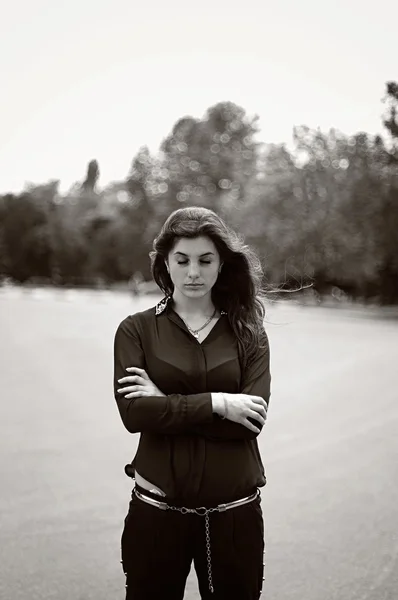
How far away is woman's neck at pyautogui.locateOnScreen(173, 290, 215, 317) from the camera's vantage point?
90.7 inches

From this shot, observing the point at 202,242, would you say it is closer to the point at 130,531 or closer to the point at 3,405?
the point at 130,531

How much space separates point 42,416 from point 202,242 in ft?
20.9

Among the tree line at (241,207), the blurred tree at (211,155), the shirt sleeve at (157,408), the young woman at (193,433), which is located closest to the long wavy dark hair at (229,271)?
the young woman at (193,433)

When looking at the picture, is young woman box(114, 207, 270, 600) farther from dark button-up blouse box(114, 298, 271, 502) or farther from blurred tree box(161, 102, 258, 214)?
blurred tree box(161, 102, 258, 214)

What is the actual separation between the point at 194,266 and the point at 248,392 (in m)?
0.42

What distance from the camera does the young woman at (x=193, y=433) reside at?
7.04 feet

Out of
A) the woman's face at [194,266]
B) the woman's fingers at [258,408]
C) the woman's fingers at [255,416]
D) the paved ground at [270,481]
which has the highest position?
the woman's face at [194,266]

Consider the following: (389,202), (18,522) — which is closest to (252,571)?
(18,522)

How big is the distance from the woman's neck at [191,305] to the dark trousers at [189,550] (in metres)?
0.60

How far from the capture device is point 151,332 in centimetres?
223

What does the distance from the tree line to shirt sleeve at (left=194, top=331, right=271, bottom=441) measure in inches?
433

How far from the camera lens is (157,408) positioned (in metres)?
2.11

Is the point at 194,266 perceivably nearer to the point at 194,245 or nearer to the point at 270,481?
the point at 194,245

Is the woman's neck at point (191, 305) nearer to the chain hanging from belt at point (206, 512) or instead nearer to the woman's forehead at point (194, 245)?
the woman's forehead at point (194, 245)
